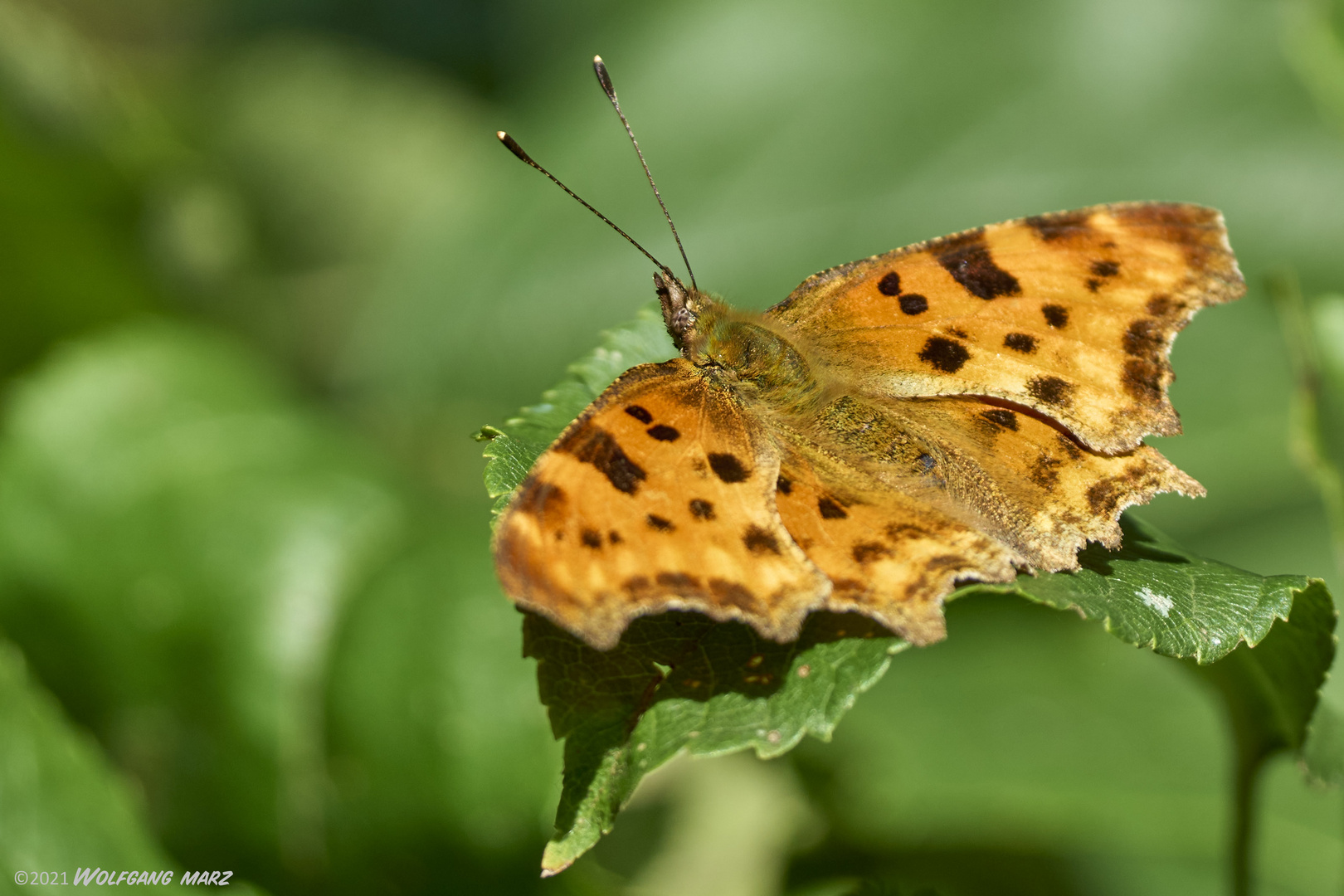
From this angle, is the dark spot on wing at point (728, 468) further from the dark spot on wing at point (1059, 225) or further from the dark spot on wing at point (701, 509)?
the dark spot on wing at point (1059, 225)

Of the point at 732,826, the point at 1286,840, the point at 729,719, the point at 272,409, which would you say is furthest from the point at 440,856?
the point at 1286,840

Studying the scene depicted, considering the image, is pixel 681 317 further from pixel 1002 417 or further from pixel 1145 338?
pixel 1145 338

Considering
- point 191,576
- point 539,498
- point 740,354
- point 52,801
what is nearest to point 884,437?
point 740,354

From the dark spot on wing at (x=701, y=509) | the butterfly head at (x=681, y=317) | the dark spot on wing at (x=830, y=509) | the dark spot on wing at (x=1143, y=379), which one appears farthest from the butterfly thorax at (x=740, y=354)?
the dark spot on wing at (x=1143, y=379)

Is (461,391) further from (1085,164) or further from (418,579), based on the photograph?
(1085,164)

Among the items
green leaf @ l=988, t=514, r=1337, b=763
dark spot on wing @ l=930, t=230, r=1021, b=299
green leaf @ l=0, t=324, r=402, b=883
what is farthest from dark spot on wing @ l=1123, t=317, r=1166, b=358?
Answer: green leaf @ l=0, t=324, r=402, b=883

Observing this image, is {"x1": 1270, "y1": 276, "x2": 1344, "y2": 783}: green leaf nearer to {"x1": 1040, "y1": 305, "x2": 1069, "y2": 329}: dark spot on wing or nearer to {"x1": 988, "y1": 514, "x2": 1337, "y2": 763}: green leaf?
{"x1": 988, "y1": 514, "x2": 1337, "y2": 763}: green leaf

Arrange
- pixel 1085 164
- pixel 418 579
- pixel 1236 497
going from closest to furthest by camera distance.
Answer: pixel 418 579, pixel 1236 497, pixel 1085 164
